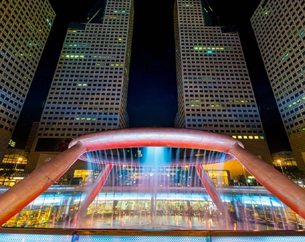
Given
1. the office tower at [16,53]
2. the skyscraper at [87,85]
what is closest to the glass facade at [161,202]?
the skyscraper at [87,85]

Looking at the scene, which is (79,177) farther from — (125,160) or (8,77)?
(125,160)

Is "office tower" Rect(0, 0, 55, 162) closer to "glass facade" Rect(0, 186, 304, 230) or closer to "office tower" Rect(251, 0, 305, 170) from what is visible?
"glass facade" Rect(0, 186, 304, 230)

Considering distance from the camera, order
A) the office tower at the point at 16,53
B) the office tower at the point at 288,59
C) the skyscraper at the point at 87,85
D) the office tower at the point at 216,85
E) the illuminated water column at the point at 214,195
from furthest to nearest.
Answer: the office tower at the point at 216,85
the skyscraper at the point at 87,85
the office tower at the point at 288,59
the office tower at the point at 16,53
the illuminated water column at the point at 214,195

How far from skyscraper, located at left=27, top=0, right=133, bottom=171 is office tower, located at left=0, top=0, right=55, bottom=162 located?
10.2m

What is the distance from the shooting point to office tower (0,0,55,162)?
66625 millimetres

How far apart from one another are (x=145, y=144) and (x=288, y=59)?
92.9 m

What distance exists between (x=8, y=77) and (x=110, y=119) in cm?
4285

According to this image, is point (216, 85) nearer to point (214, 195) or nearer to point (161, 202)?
point (161, 202)

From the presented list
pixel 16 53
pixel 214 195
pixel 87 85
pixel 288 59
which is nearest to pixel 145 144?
pixel 214 195

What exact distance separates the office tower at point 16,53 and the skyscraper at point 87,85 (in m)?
10.2

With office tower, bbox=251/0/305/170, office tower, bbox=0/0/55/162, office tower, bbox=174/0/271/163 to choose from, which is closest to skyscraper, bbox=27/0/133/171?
office tower, bbox=0/0/55/162

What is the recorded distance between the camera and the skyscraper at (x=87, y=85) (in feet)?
251

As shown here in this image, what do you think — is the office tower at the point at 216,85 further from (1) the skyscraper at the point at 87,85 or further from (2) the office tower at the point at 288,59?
(1) the skyscraper at the point at 87,85

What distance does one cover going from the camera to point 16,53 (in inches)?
2894
